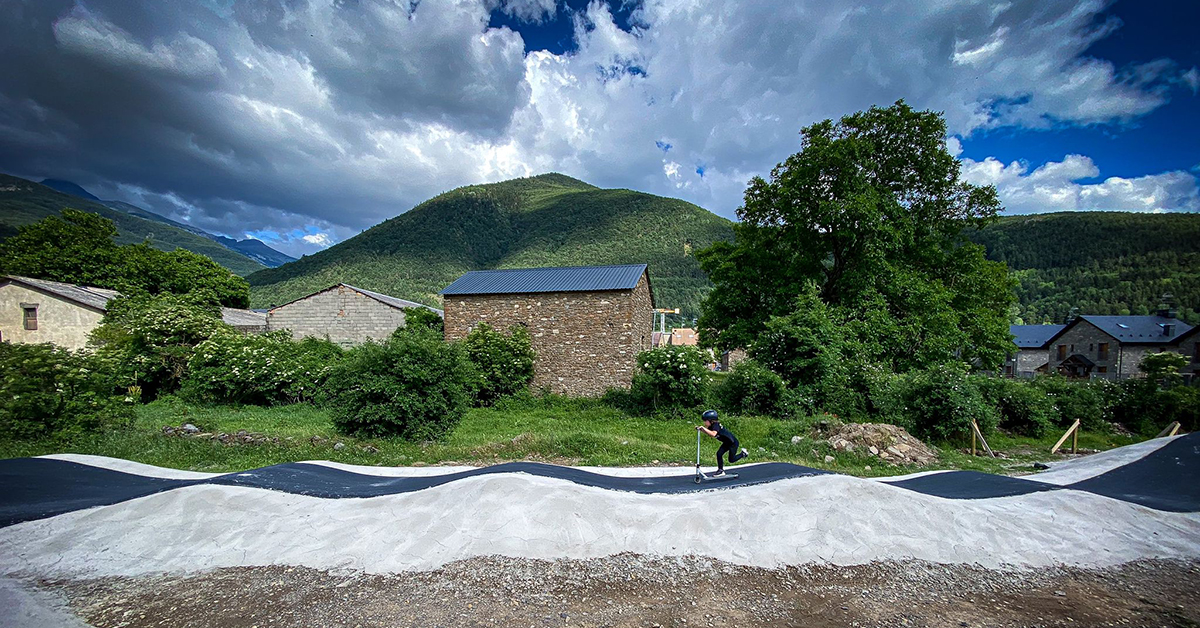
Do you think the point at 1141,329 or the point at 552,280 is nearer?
the point at 552,280

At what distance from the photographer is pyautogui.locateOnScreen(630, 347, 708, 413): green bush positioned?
15594mm

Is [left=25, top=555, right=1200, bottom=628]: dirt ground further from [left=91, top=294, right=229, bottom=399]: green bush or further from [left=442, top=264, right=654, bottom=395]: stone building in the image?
[left=91, top=294, right=229, bottom=399]: green bush

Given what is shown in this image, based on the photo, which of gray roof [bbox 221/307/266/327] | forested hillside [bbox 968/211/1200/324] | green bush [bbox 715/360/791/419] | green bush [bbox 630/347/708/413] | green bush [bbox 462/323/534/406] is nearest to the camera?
green bush [bbox 715/360/791/419]

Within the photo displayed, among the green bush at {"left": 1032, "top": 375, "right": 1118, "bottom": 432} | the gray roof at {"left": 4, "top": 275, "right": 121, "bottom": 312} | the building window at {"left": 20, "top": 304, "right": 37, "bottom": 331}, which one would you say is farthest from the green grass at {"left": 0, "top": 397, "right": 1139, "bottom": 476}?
the building window at {"left": 20, "top": 304, "right": 37, "bottom": 331}

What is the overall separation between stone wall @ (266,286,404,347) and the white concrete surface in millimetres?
18892

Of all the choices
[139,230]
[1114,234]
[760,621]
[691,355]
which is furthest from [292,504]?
[139,230]

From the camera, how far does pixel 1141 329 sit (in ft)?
124

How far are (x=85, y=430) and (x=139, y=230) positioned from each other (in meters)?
199

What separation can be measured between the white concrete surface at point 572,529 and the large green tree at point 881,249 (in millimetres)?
11213

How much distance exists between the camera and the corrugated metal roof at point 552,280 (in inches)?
734

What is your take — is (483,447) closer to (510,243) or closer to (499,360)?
(499,360)

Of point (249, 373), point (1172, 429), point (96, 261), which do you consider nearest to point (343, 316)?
point (249, 373)

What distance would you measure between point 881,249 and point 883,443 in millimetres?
8737

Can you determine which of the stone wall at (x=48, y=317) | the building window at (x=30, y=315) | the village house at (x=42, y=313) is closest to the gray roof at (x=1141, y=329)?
the village house at (x=42, y=313)
